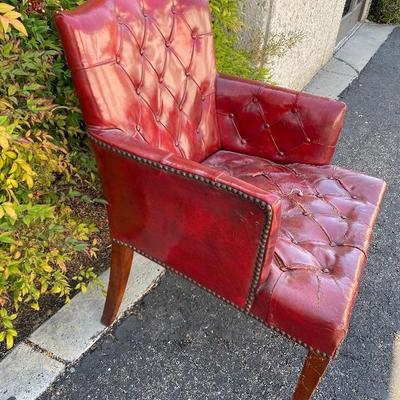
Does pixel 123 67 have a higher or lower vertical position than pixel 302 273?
higher

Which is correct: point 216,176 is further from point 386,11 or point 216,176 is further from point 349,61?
point 386,11

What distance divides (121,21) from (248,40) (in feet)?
4.88

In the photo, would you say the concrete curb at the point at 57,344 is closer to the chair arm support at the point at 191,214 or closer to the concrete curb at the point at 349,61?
the chair arm support at the point at 191,214

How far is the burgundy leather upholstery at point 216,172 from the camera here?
3.76 ft

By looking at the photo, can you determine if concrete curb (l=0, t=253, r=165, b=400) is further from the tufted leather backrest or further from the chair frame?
the tufted leather backrest

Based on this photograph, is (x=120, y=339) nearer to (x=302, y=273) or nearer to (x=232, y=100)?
(x=302, y=273)

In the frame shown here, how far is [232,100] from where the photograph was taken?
71.5 inches

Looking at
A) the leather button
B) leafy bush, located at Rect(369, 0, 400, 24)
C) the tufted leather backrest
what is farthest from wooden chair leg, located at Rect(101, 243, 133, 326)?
leafy bush, located at Rect(369, 0, 400, 24)

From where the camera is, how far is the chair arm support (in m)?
1.10

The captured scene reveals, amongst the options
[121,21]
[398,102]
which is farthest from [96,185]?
[398,102]

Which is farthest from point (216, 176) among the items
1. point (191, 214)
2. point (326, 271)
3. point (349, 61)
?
point (349, 61)

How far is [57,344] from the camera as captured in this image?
1.62 m

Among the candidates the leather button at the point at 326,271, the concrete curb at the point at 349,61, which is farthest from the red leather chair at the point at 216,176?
the concrete curb at the point at 349,61

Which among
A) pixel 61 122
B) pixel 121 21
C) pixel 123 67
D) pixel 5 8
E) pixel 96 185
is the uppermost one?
pixel 5 8
